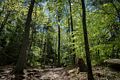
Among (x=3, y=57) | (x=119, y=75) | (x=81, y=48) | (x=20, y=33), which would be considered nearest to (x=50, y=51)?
(x=20, y=33)

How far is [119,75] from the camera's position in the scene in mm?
9953

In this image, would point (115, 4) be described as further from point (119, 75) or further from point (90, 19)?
point (119, 75)

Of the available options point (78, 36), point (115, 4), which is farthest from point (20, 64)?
point (115, 4)

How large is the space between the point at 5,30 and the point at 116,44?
16380 mm

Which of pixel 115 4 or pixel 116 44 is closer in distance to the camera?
pixel 116 44

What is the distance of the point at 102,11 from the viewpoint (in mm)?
12391

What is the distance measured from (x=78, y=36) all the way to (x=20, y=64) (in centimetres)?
614

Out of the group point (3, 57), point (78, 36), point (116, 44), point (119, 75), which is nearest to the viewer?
point (119, 75)

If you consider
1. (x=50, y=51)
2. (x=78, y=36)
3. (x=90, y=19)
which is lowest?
(x=50, y=51)

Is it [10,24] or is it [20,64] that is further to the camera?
[10,24]

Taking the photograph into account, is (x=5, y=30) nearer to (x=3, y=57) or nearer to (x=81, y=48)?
(x=3, y=57)

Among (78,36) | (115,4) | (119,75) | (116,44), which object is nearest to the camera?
(119,75)

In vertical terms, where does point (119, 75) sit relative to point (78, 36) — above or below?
below

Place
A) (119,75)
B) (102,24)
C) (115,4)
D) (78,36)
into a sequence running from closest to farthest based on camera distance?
1. (119,75)
2. (115,4)
3. (102,24)
4. (78,36)
